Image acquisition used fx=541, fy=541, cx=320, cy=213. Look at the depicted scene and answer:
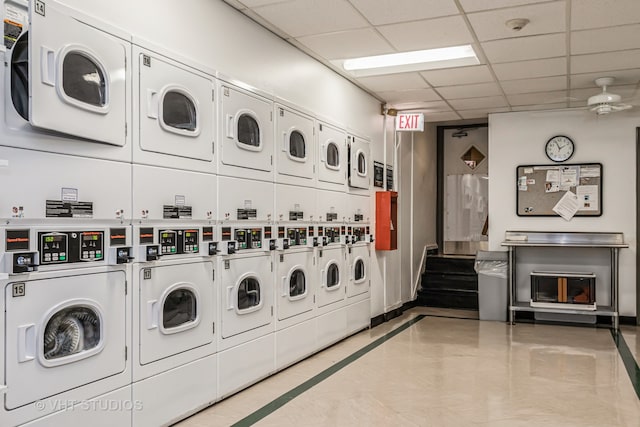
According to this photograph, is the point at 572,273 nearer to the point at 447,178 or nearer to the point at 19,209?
the point at 447,178

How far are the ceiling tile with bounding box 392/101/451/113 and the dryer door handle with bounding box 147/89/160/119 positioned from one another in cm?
447

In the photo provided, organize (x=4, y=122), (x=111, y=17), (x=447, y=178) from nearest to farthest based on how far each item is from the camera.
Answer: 1. (x=4, y=122)
2. (x=111, y=17)
3. (x=447, y=178)

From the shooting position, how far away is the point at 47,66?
2.38 m

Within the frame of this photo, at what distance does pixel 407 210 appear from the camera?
796 cm

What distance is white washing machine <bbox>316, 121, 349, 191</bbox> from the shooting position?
5203mm

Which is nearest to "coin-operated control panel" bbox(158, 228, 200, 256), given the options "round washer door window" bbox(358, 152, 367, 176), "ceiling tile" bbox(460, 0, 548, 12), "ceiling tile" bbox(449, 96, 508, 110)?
"ceiling tile" bbox(460, 0, 548, 12)

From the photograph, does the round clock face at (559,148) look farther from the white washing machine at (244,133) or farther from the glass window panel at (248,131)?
the glass window panel at (248,131)

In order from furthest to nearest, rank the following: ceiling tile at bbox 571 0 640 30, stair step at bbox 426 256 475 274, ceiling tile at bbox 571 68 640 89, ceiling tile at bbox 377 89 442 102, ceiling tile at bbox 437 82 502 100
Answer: stair step at bbox 426 256 475 274
ceiling tile at bbox 377 89 442 102
ceiling tile at bbox 437 82 502 100
ceiling tile at bbox 571 68 640 89
ceiling tile at bbox 571 0 640 30

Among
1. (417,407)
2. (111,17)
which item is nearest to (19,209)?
(111,17)

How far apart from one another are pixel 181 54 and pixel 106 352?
5.90 ft

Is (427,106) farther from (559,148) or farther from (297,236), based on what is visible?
(297,236)

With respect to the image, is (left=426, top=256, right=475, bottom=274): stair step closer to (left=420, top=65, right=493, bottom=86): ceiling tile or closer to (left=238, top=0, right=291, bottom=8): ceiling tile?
(left=420, top=65, right=493, bottom=86): ceiling tile

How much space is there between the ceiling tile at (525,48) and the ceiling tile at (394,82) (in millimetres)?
870

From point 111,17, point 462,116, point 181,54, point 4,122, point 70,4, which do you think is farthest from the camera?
point 462,116
